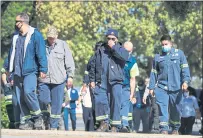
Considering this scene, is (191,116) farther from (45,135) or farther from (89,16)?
(89,16)

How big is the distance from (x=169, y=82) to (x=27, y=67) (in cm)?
298

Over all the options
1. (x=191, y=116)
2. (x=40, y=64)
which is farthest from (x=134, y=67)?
(x=191, y=116)

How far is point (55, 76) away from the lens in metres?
12.1

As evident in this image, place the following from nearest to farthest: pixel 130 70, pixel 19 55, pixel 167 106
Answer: pixel 19 55, pixel 167 106, pixel 130 70

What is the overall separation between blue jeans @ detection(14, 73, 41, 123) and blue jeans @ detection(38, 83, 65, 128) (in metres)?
0.85

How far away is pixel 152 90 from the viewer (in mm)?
12992

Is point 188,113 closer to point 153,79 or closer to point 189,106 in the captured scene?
point 189,106

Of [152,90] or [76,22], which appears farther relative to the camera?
[76,22]

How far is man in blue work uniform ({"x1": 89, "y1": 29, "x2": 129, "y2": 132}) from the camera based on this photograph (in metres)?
11.9

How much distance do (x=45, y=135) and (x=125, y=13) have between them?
1252 inches

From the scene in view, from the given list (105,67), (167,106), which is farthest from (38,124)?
(167,106)

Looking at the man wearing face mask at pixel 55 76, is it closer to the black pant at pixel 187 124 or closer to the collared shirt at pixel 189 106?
the collared shirt at pixel 189 106

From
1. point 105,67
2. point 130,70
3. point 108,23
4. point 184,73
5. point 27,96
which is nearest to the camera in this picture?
point 27,96

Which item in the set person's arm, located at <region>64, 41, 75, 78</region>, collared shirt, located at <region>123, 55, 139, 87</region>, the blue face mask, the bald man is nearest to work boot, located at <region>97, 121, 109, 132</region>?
the bald man
